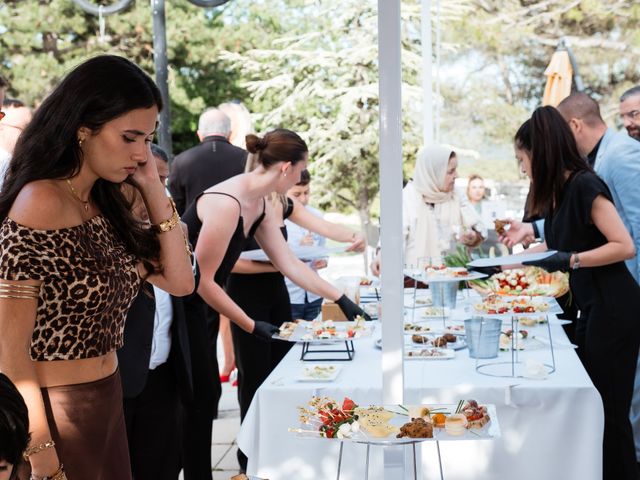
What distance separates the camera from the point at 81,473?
1731 mm

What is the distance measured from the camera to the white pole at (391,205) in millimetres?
2174

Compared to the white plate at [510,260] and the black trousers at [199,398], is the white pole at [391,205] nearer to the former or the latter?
the white plate at [510,260]

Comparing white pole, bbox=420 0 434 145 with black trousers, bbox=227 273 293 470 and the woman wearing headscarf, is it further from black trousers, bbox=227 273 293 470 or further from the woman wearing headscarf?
black trousers, bbox=227 273 293 470

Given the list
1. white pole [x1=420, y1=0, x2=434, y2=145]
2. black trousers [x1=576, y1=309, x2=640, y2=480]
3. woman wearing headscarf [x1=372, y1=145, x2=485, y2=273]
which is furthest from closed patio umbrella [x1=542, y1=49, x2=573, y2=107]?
black trousers [x1=576, y1=309, x2=640, y2=480]

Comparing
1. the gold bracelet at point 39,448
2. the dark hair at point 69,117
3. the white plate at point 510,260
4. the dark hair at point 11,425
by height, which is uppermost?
the dark hair at point 69,117

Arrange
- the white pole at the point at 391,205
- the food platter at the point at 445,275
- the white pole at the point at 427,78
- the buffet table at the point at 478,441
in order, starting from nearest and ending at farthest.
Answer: the white pole at the point at 391,205
the buffet table at the point at 478,441
the food platter at the point at 445,275
the white pole at the point at 427,78

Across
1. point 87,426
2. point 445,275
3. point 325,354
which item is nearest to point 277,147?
point 325,354

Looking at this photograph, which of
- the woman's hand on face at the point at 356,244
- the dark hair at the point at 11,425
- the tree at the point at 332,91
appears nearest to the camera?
the dark hair at the point at 11,425

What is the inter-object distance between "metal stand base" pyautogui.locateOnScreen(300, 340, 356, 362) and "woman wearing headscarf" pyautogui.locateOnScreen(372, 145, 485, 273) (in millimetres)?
1955

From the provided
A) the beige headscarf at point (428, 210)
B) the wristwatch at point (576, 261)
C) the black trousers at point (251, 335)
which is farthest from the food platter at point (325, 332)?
the beige headscarf at point (428, 210)

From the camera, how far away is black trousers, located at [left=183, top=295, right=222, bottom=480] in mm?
3086

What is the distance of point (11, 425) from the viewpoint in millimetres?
1277

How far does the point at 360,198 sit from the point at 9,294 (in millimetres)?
13561

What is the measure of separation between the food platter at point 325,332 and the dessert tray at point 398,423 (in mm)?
924
